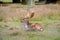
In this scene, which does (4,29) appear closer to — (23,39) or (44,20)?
(23,39)

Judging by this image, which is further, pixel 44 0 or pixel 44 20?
pixel 44 0

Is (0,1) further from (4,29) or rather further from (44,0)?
(4,29)

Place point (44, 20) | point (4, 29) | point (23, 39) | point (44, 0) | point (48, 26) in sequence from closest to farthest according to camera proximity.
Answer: point (23, 39) → point (4, 29) → point (48, 26) → point (44, 20) → point (44, 0)

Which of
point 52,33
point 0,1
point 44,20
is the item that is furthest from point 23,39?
point 0,1

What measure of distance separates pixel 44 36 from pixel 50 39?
9 cm

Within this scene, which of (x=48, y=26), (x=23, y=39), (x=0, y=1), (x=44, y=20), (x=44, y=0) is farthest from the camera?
(x=44, y=0)

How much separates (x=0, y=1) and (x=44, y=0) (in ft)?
2.93

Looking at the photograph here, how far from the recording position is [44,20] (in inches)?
93.4

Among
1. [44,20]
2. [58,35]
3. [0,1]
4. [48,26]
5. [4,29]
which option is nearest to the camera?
[58,35]

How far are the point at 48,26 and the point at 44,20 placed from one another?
1.03 feet

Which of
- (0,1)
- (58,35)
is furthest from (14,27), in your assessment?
(0,1)

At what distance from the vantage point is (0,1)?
377 cm

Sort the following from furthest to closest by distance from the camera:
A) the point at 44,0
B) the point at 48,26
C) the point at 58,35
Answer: the point at 44,0 → the point at 48,26 → the point at 58,35

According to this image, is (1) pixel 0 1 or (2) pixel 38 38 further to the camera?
(1) pixel 0 1
